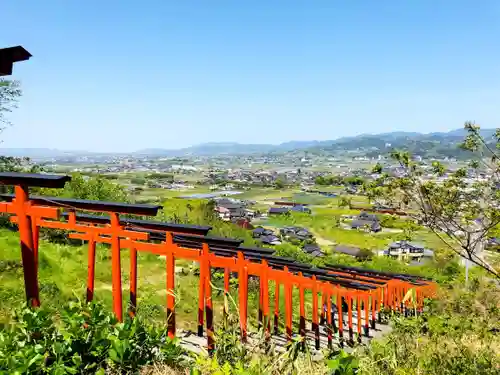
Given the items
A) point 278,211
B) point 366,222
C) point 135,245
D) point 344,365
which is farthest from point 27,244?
point 278,211

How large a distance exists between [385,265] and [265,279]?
109ft

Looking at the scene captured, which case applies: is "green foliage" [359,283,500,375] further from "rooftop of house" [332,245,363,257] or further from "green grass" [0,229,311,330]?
"rooftop of house" [332,245,363,257]

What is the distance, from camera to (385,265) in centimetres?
3819

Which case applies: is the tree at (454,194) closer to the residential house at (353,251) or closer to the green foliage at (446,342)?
the green foliage at (446,342)

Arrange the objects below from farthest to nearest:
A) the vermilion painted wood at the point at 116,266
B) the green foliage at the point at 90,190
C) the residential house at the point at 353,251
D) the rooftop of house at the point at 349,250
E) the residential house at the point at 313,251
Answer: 1. the rooftop of house at the point at 349,250
2. the residential house at the point at 313,251
3. the residential house at the point at 353,251
4. the green foliage at the point at 90,190
5. the vermilion painted wood at the point at 116,266

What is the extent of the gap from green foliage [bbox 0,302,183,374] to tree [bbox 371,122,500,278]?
445 cm

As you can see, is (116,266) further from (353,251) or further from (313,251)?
(353,251)

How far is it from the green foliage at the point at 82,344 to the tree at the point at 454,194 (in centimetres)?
445

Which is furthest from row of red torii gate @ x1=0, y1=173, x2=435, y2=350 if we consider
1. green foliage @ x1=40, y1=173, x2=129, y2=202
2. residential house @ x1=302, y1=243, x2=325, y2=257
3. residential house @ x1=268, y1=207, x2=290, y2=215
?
residential house @ x1=268, y1=207, x2=290, y2=215

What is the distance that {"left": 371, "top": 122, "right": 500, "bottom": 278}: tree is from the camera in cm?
612

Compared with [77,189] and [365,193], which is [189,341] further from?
[77,189]

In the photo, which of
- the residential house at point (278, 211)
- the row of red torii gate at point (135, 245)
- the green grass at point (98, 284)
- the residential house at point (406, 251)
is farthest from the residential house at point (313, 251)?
the row of red torii gate at point (135, 245)

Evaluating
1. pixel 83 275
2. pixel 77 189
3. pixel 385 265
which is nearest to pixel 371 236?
pixel 385 265

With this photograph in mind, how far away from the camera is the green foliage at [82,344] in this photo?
2744 millimetres
